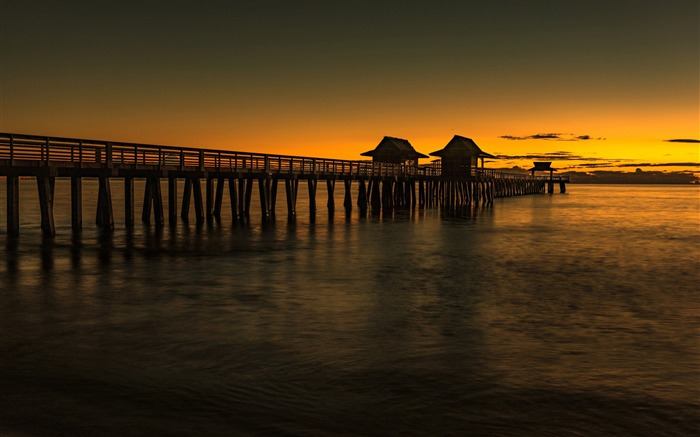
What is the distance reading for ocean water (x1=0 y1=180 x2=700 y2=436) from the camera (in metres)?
6.99

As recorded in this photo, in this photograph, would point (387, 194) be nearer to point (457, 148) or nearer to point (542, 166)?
point (457, 148)

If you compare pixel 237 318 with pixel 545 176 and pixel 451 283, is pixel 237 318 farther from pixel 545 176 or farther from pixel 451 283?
pixel 545 176

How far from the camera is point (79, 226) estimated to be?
26.7 metres

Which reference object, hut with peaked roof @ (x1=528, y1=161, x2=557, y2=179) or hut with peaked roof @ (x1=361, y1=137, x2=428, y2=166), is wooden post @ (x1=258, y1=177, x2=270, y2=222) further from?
hut with peaked roof @ (x1=528, y1=161, x2=557, y2=179)

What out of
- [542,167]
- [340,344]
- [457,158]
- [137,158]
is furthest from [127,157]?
[542,167]

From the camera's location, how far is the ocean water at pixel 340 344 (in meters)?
6.99

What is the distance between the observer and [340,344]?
10156mm

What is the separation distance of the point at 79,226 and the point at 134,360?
18959mm

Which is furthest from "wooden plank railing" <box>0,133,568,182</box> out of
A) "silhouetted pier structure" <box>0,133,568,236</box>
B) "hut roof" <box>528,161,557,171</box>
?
"hut roof" <box>528,161,557,171</box>

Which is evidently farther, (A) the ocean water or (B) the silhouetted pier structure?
(B) the silhouetted pier structure

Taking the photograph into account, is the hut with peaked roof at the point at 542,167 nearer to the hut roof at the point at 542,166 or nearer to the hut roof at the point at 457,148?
the hut roof at the point at 542,166

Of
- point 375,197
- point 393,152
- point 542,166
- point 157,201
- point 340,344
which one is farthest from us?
point 542,166

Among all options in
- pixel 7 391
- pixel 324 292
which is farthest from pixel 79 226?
pixel 7 391

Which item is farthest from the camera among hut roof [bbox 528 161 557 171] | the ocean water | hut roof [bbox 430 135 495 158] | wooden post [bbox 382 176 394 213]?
hut roof [bbox 528 161 557 171]
